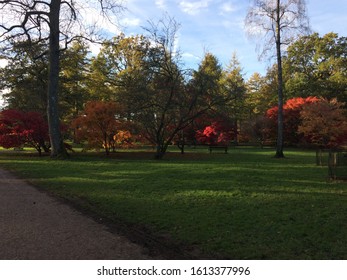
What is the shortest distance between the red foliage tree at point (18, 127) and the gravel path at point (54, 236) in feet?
46.0

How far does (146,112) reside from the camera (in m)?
20.2

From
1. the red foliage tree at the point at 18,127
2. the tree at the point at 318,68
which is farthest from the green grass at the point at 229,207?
the tree at the point at 318,68

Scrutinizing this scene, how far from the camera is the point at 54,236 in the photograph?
4.79 meters

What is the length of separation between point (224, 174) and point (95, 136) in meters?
12.5

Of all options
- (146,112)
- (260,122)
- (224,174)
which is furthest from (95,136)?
(260,122)

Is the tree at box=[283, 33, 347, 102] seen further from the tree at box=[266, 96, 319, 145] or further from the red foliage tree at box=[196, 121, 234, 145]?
the red foliage tree at box=[196, 121, 234, 145]

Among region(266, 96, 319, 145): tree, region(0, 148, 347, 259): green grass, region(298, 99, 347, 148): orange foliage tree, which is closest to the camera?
region(0, 148, 347, 259): green grass

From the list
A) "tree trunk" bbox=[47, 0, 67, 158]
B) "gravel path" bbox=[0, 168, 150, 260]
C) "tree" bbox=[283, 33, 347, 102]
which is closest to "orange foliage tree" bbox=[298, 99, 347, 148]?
"tree" bbox=[283, 33, 347, 102]

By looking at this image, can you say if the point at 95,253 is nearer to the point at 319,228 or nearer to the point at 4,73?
the point at 319,228

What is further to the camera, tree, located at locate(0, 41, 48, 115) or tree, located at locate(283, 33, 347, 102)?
tree, located at locate(283, 33, 347, 102)

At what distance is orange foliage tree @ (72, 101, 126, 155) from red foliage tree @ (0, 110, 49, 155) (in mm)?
2201

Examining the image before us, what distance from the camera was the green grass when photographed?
14.6 feet

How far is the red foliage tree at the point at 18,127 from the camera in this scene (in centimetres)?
1978

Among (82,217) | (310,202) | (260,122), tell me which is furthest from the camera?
(260,122)
